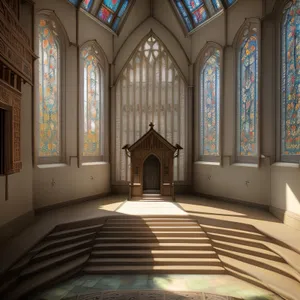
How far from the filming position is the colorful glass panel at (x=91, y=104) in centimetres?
938

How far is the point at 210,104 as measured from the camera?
971cm

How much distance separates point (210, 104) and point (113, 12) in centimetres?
471

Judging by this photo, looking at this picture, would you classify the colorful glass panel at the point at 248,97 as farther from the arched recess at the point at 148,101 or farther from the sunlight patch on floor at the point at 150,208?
the sunlight patch on floor at the point at 150,208

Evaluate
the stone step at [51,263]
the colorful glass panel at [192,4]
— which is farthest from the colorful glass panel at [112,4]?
the stone step at [51,263]

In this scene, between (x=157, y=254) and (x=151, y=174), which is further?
(x=151, y=174)

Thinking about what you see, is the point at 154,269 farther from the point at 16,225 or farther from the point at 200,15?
the point at 200,15

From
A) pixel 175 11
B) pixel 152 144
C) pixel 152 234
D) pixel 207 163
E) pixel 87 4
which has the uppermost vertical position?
pixel 175 11

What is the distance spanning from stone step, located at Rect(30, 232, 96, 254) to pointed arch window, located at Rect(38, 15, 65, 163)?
2839mm

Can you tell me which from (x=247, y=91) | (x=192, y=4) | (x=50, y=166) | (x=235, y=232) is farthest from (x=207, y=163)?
(x=192, y=4)

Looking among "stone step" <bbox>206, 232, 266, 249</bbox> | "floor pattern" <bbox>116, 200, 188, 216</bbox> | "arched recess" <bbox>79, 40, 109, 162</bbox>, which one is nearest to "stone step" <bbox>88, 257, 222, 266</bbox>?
"stone step" <bbox>206, 232, 266, 249</bbox>

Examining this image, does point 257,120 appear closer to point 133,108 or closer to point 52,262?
point 133,108

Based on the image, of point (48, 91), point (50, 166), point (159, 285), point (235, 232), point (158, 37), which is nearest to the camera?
point (159, 285)

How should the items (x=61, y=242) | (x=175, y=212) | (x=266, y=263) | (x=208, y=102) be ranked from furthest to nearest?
(x=208, y=102), (x=175, y=212), (x=61, y=242), (x=266, y=263)

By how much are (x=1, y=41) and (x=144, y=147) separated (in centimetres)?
504
